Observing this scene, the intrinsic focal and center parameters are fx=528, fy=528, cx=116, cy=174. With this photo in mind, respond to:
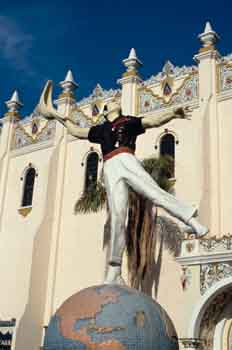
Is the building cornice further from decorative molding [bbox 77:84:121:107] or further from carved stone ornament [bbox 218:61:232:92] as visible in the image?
decorative molding [bbox 77:84:121:107]

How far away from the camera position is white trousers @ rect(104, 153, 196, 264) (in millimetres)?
7246

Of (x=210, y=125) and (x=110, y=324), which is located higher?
(x=210, y=125)

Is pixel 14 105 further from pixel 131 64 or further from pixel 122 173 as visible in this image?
pixel 122 173

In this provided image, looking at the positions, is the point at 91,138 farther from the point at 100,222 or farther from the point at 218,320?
the point at 100,222

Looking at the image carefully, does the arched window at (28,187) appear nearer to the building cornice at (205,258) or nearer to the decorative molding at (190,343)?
the building cornice at (205,258)

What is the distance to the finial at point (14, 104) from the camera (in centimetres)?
2233

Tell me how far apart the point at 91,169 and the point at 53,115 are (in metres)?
10.7

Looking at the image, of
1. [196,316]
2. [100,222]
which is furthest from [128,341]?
[100,222]

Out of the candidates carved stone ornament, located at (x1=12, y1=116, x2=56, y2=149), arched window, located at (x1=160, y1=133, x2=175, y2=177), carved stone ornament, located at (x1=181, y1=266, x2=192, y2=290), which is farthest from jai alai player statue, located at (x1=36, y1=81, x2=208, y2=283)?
carved stone ornament, located at (x1=12, y1=116, x2=56, y2=149)

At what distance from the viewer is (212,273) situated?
42.8 ft

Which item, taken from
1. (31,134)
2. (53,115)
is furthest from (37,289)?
(53,115)

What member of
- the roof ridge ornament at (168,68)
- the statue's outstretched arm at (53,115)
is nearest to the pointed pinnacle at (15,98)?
the roof ridge ornament at (168,68)

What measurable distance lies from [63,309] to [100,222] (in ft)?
39.0

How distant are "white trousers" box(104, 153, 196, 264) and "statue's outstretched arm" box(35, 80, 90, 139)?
767 mm
